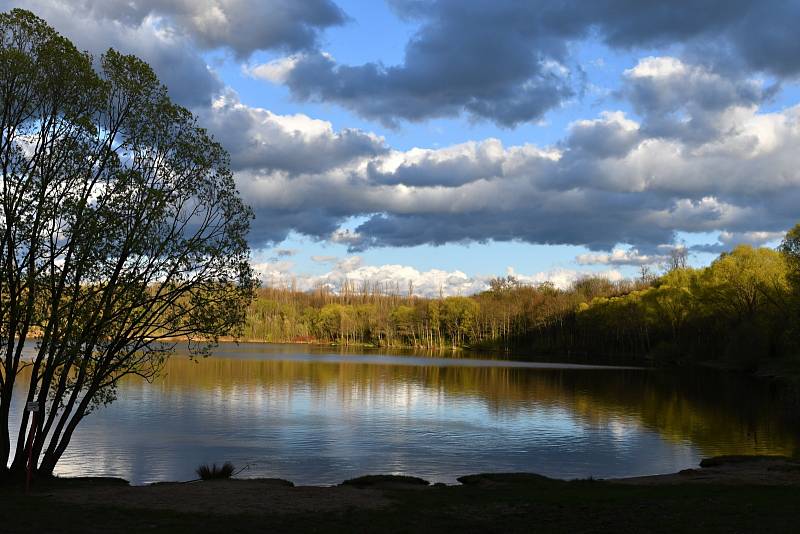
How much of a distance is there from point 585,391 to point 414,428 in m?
32.7

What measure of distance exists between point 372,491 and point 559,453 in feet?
57.4

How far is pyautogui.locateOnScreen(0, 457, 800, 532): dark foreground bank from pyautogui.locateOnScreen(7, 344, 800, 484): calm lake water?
7.05 meters

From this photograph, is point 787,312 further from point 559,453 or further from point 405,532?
point 405,532

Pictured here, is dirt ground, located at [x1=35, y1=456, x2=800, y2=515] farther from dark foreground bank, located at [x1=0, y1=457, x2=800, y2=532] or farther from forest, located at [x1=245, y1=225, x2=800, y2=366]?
forest, located at [x1=245, y1=225, x2=800, y2=366]

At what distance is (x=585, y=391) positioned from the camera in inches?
2891

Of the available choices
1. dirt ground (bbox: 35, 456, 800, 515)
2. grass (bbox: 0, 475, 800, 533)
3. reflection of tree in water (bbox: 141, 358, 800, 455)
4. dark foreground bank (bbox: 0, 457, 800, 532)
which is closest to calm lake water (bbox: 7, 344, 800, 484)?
reflection of tree in water (bbox: 141, 358, 800, 455)

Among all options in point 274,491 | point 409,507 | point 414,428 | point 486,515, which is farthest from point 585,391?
point 486,515

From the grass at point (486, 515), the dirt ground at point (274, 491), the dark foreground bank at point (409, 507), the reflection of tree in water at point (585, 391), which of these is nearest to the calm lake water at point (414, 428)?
the reflection of tree in water at point (585, 391)

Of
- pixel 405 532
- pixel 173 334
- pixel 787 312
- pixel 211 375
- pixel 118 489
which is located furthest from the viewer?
pixel 787 312

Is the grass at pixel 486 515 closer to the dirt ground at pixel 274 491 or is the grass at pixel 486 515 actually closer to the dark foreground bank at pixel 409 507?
the dark foreground bank at pixel 409 507

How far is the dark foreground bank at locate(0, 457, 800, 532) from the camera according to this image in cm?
1773

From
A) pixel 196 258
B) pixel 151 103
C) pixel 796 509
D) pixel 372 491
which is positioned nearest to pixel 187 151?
pixel 151 103

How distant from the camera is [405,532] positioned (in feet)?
57.2

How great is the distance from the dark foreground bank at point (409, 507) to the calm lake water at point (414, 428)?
7050mm
